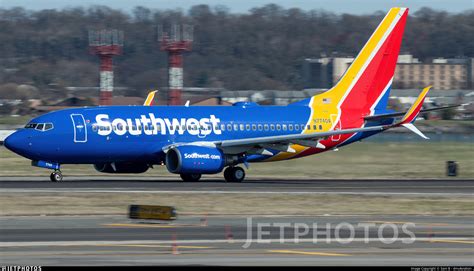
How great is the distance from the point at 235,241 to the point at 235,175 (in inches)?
903

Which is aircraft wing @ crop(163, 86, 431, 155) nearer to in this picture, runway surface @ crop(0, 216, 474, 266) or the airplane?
the airplane

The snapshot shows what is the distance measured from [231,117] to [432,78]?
128097mm

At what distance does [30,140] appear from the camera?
4412 cm

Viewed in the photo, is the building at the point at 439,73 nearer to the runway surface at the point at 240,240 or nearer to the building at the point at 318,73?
the building at the point at 318,73

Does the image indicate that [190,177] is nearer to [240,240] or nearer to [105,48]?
[240,240]

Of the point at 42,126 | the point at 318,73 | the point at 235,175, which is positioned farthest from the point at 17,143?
the point at 318,73

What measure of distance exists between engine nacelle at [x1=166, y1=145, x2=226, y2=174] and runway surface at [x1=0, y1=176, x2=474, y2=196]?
2.00ft

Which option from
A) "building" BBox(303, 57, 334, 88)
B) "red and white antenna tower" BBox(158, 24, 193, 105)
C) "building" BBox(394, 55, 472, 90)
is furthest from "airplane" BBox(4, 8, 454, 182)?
"building" BBox(303, 57, 334, 88)

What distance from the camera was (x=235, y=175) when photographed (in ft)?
153

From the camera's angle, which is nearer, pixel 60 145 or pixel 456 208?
pixel 456 208

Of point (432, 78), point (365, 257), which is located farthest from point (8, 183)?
point (432, 78)

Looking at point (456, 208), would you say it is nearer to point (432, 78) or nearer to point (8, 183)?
point (8, 183)

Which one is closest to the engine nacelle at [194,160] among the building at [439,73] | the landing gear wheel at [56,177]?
the landing gear wheel at [56,177]

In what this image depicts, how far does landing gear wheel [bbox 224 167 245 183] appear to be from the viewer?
4659cm
